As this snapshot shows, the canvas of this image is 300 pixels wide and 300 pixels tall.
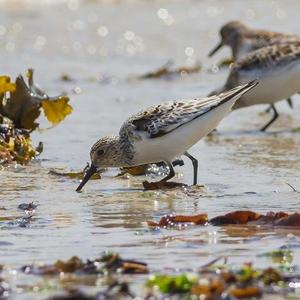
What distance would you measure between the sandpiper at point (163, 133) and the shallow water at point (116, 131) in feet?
0.56

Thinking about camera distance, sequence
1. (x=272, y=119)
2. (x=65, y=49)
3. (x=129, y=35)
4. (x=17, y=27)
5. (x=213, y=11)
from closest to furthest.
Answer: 1. (x=272, y=119)
2. (x=65, y=49)
3. (x=129, y=35)
4. (x=17, y=27)
5. (x=213, y=11)

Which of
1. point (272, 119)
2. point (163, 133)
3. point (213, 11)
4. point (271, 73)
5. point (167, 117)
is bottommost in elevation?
point (163, 133)

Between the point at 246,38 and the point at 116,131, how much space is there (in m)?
3.16

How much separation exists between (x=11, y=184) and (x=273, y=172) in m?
1.75

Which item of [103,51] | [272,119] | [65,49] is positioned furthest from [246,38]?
[65,49]

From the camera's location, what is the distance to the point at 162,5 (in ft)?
56.7

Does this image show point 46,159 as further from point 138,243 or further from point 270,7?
point 270,7

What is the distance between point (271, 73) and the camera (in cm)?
941

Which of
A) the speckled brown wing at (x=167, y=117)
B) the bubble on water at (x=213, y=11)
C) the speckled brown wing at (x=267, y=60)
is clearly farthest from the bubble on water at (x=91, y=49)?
the speckled brown wing at (x=167, y=117)

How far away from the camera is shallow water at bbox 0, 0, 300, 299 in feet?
16.1

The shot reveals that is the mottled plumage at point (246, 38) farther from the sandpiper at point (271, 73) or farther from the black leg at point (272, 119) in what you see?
the black leg at point (272, 119)

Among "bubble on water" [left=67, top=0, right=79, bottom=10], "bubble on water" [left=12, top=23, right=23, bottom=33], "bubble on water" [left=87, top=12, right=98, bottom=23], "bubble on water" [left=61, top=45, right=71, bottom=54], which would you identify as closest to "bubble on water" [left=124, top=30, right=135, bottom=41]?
"bubble on water" [left=61, top=45, right=71, bottom=54]

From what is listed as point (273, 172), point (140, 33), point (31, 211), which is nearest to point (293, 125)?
point (273, 172)

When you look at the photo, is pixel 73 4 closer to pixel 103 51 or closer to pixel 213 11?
pixel 213 11
